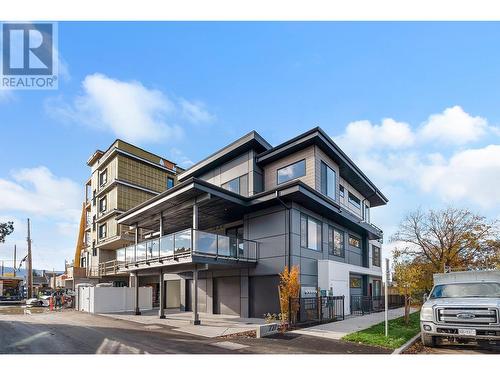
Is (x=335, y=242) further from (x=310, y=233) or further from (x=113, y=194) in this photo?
(x=113, y=194)

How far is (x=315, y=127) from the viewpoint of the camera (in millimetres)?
20281

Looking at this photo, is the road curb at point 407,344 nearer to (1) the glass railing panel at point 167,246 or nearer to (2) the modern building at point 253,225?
(2) the modern building at point 253,225

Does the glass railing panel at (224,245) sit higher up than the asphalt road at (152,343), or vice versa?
the glass railing panel at (224,245)

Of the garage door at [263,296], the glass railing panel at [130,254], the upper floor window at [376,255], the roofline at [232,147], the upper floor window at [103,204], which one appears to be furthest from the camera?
the upper floor window at [103,204]

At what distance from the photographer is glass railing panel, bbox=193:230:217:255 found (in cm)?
1709

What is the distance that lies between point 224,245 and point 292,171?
6.17 m

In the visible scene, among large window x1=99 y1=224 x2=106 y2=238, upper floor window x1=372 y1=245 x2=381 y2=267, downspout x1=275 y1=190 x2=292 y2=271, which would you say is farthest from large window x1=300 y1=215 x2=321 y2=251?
large window x1=99 y1=224 x2=106 y2=238

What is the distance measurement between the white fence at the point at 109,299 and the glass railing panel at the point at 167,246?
31.3 feet

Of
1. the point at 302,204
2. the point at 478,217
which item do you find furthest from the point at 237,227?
the point at 478,217

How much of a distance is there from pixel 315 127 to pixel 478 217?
73.9 feet

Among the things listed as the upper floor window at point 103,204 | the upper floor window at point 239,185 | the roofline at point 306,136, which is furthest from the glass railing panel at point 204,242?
the upper floor window at point 103,204

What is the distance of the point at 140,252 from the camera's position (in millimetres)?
21859

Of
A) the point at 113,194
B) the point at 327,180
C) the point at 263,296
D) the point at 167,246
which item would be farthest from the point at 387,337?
the point at 113,194

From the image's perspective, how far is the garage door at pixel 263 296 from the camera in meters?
19.3
